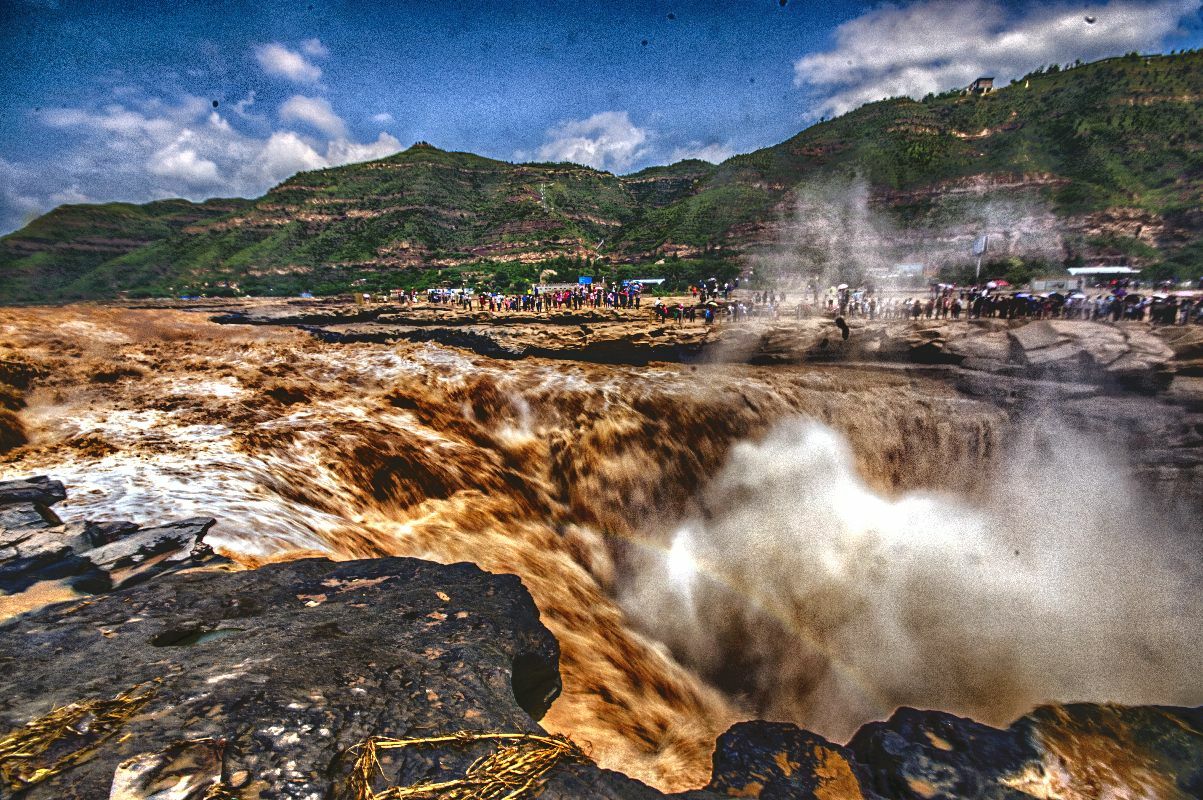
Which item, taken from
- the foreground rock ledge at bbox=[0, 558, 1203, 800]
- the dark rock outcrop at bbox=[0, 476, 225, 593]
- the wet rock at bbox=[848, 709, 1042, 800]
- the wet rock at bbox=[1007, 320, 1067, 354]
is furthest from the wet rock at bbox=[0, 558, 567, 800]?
the wet rock at bbox=[1007, 320, 1067, 354]

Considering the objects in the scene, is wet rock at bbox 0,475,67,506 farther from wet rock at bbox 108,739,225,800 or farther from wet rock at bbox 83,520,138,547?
wet rock at bbox 108,739,225,800

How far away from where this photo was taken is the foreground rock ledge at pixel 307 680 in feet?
7.06

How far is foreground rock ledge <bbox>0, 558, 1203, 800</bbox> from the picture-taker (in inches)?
→ 84.7

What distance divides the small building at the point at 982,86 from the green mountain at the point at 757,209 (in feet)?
7.68

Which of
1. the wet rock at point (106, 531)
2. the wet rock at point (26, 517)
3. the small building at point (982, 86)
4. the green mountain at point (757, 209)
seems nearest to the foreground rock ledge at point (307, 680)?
the wet rock at point (106, 531)

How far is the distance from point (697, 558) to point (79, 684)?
1108 cm

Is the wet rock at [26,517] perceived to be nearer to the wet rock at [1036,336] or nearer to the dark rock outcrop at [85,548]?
the dark rock outcrop at [85,548]

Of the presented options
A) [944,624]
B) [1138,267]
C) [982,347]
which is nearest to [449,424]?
[944,624]

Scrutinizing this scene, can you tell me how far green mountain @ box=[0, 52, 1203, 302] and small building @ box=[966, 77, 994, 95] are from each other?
2.34 m

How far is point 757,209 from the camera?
6644cm

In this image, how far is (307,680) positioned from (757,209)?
240ft

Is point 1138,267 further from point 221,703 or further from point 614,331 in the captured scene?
point 221,703

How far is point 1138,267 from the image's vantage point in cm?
2964

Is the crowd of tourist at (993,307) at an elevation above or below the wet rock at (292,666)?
above
